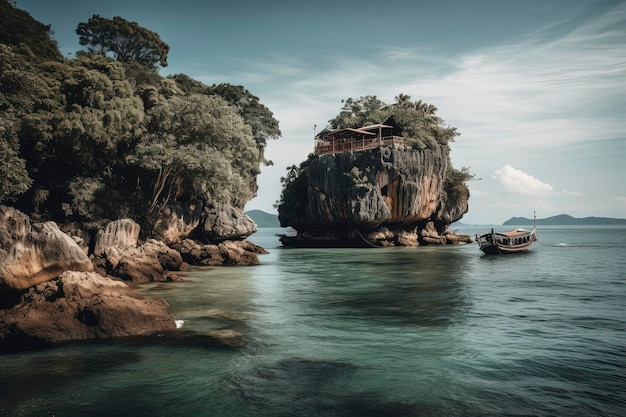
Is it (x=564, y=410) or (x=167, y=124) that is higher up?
(x=167, y=124)

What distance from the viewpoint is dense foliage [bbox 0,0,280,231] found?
74.6ft

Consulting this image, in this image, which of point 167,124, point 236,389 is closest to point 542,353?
point 236,389

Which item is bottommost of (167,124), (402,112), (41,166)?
(41,166)

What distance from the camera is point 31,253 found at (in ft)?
37.6

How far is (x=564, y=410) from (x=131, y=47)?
59.3m

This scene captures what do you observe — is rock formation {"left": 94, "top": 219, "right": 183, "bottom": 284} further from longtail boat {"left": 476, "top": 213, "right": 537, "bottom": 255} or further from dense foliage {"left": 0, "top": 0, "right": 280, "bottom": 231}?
longtail boat {"left": 476, "top": 213, "right": 537, "bottom": 255}

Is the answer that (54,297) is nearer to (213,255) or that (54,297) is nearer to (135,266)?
(135,266)

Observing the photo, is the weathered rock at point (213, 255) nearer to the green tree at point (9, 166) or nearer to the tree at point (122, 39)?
the green tree at point (9, 166)

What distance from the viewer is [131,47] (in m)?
54.2

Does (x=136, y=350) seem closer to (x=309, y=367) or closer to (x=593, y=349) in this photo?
(x=309, y=367)

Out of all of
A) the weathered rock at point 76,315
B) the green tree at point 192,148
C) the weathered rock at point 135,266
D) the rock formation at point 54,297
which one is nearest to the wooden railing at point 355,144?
the green tree at point 192,148

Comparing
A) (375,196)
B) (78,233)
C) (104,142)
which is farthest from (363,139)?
(78,233)

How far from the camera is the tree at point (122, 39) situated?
52.0 meters

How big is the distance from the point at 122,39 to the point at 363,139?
3235cm
